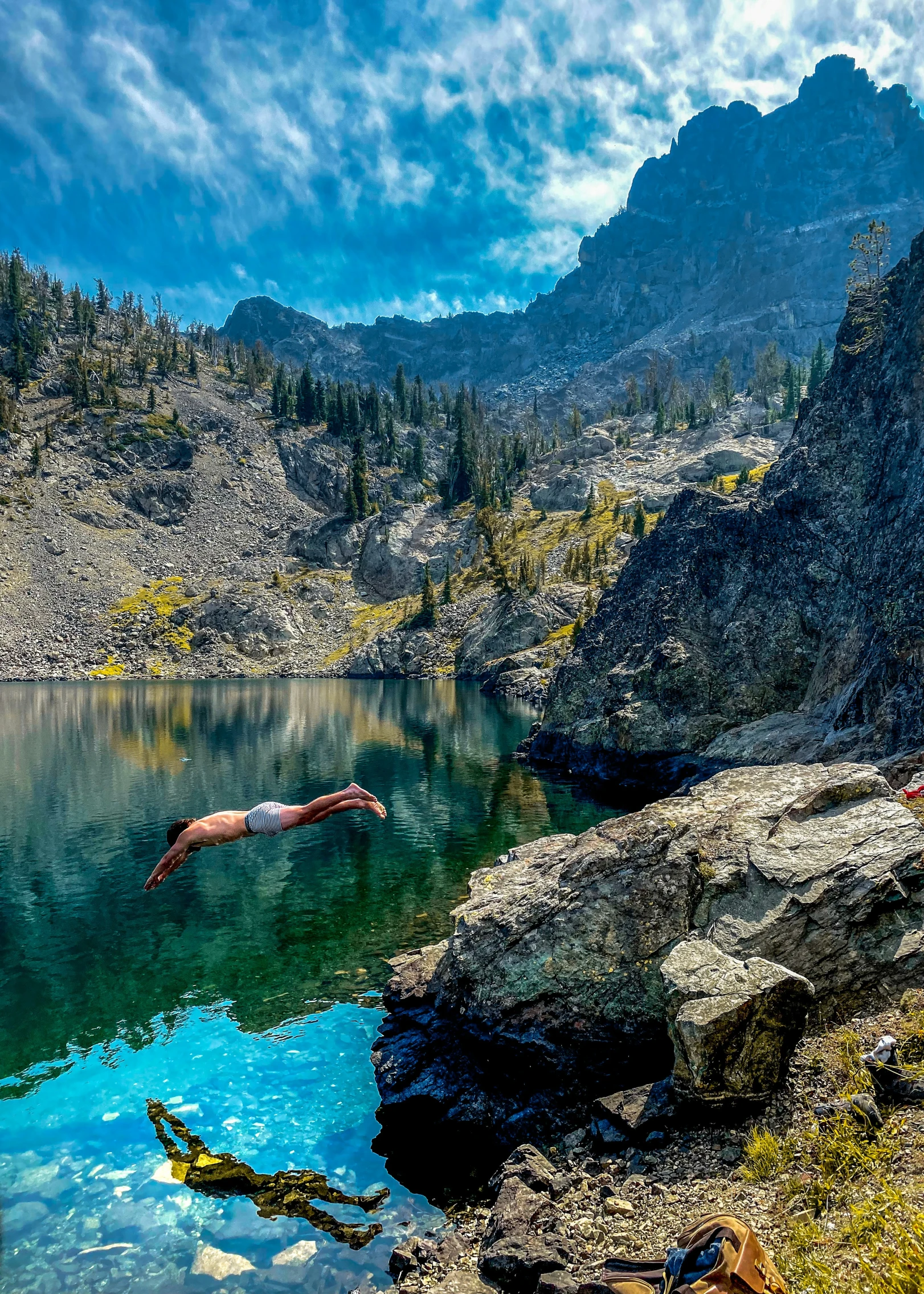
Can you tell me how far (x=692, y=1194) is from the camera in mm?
10820

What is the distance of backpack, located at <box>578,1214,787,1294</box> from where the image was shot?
21.1ft

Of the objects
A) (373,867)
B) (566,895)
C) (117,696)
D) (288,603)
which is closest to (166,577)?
(288,603)

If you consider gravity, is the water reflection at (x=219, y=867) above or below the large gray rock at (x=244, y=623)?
below

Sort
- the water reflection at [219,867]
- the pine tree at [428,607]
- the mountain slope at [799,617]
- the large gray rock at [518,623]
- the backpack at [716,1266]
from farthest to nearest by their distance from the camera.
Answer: the pine tree at [428,607], the large gray rock at [518,623], the mountain slope at [799,617], the water reflection at [219,867], the backpack at [716,1266]

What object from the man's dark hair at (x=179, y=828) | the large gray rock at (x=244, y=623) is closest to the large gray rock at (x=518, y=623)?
the large gray rock at (x=244, y=623)

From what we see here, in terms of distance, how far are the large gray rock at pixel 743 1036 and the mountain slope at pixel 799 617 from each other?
27.2 meters

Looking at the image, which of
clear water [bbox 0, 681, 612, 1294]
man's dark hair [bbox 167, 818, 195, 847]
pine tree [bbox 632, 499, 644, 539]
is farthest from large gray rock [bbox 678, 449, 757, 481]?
man's dark hair [bbox 167, 818, 195, 847]

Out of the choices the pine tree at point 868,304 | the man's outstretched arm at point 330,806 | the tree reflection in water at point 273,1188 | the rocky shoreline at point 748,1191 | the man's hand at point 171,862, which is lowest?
the tree reflection in water at point 273,1188

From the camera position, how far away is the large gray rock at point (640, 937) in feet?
47.8

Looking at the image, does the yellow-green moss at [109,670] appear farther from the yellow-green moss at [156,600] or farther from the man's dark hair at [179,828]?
the man's dark hair at [179,828]

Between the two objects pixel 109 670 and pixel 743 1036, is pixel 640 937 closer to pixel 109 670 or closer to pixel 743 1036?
pixel 743 1036

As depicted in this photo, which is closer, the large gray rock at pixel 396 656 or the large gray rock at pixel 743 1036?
the large gray rock at pixel 743 1036

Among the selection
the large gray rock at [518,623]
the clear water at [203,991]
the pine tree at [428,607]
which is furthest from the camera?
the pine tree at [428,607]

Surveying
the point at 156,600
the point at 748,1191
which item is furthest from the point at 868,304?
the point at 156,600
